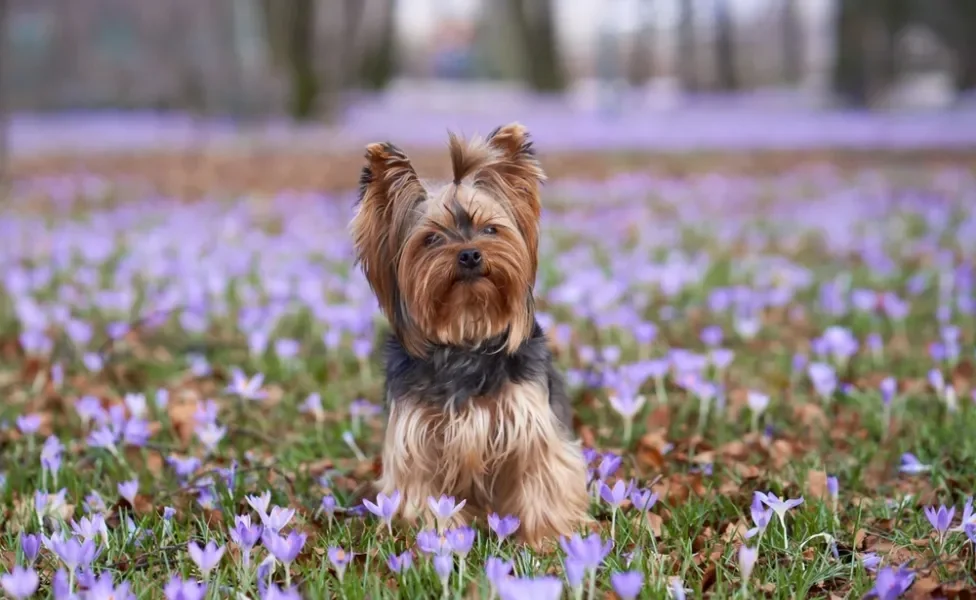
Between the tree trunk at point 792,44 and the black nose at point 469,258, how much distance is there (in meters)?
56.7

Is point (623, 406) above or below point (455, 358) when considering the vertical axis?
below

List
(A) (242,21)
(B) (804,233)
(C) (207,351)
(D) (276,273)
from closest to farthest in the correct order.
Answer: (C) (207,351) → (D) (276,273) → (B) (804,233) → (A) (242,21)

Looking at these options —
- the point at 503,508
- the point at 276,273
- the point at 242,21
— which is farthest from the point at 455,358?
the point at 242,21

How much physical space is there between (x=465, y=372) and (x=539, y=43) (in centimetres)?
3510

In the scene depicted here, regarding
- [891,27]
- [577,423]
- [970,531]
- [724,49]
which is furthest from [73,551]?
[724,49]

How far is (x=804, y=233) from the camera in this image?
33.6 ft

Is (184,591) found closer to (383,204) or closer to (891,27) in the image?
(383,204)

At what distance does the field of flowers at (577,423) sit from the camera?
3.09 m

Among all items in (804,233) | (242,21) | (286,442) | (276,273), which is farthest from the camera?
(242,21)

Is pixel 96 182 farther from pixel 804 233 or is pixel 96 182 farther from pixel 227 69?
pixel 227 69

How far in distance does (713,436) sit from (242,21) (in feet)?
87.5

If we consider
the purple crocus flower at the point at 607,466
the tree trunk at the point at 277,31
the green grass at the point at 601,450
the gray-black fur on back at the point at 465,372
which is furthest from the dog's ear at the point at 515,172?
the tree trunk at the point at 277,31

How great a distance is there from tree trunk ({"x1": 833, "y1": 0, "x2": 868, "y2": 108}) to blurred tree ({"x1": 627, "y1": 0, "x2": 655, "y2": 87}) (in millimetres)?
22640

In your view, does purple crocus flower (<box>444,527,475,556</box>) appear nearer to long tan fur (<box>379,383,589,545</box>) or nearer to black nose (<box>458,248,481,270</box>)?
long tan fur (<box>379,383,589,545</box>)
